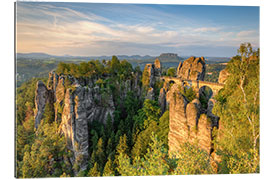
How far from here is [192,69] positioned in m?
9.40

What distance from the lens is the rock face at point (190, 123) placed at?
5.45 meters

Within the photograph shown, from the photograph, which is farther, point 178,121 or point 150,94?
point 150,94

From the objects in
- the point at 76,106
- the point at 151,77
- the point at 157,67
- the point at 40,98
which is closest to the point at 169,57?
the point at 157,67

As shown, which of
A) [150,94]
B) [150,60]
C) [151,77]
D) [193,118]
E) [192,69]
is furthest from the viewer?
[151,77]

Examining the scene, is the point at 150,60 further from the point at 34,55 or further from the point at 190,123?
the point at 34,55

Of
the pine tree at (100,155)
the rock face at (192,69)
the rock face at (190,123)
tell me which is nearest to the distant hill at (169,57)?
the rock face at (192,69)

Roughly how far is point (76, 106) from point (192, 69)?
7052 mm

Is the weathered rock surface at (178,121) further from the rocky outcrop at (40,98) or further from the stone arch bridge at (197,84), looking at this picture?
the rocky outcrop at (40,98)

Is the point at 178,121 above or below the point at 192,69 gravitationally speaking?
below

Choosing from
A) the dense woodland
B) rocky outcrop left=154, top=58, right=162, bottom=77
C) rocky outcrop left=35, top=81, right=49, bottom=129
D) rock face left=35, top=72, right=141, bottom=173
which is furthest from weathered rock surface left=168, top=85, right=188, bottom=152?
rocky outcrop left=35, top=81, right=49, bottom=129

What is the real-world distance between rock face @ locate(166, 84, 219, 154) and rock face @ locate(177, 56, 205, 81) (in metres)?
2.85

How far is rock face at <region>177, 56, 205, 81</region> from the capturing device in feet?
27.2

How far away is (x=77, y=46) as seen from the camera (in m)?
5.66

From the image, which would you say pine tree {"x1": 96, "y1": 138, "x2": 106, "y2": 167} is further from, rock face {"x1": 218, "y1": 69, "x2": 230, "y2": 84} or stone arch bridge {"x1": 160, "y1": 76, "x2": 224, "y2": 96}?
rock face {"x1": 218, "y1": 69, "x2": 230, "y2": 84}
